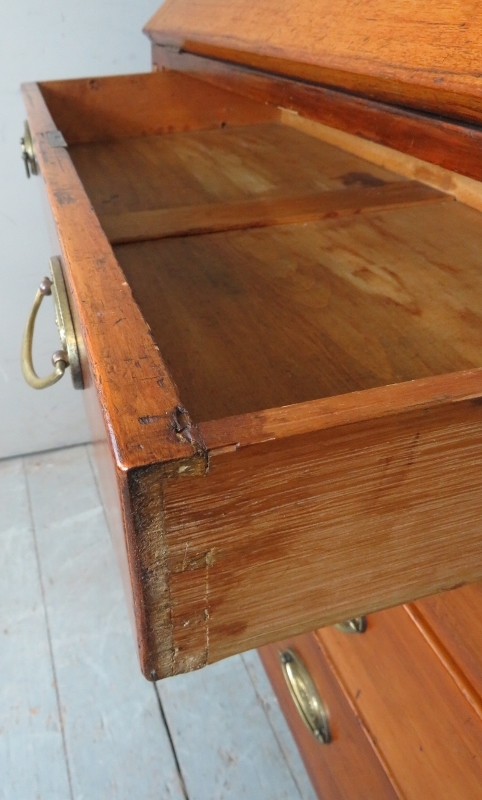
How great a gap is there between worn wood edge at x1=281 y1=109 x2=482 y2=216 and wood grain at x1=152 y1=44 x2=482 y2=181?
5cm

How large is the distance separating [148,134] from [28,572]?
3.11ft

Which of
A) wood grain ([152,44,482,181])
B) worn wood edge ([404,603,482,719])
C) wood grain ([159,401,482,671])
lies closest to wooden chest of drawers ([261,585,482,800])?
worn wood edge ([404,603,482,719])

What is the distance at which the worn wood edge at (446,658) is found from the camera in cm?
54

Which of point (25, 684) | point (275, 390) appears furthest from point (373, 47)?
point (25, 684)

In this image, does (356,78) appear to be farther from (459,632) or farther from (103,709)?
(103,709)

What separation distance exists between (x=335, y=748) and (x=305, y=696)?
11cm

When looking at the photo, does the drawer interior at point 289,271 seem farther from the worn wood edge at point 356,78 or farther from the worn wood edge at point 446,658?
the worn wood edge at point 446,658

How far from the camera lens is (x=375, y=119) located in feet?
1.70

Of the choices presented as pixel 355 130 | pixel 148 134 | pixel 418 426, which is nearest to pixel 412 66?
pixel 355 130

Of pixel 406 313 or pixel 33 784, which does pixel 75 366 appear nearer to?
pixel 406 313

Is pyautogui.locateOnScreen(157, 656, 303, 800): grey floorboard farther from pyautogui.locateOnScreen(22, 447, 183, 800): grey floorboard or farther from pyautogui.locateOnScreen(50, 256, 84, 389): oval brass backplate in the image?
pyautogui.locateOnScreen(50, 256, 84, 389): oval brass backplate

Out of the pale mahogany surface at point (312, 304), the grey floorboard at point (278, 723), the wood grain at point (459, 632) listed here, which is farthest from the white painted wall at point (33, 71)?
the wood grain at point (459, 632)

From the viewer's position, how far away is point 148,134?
3.35ft

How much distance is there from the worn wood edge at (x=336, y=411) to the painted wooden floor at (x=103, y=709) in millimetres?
991
